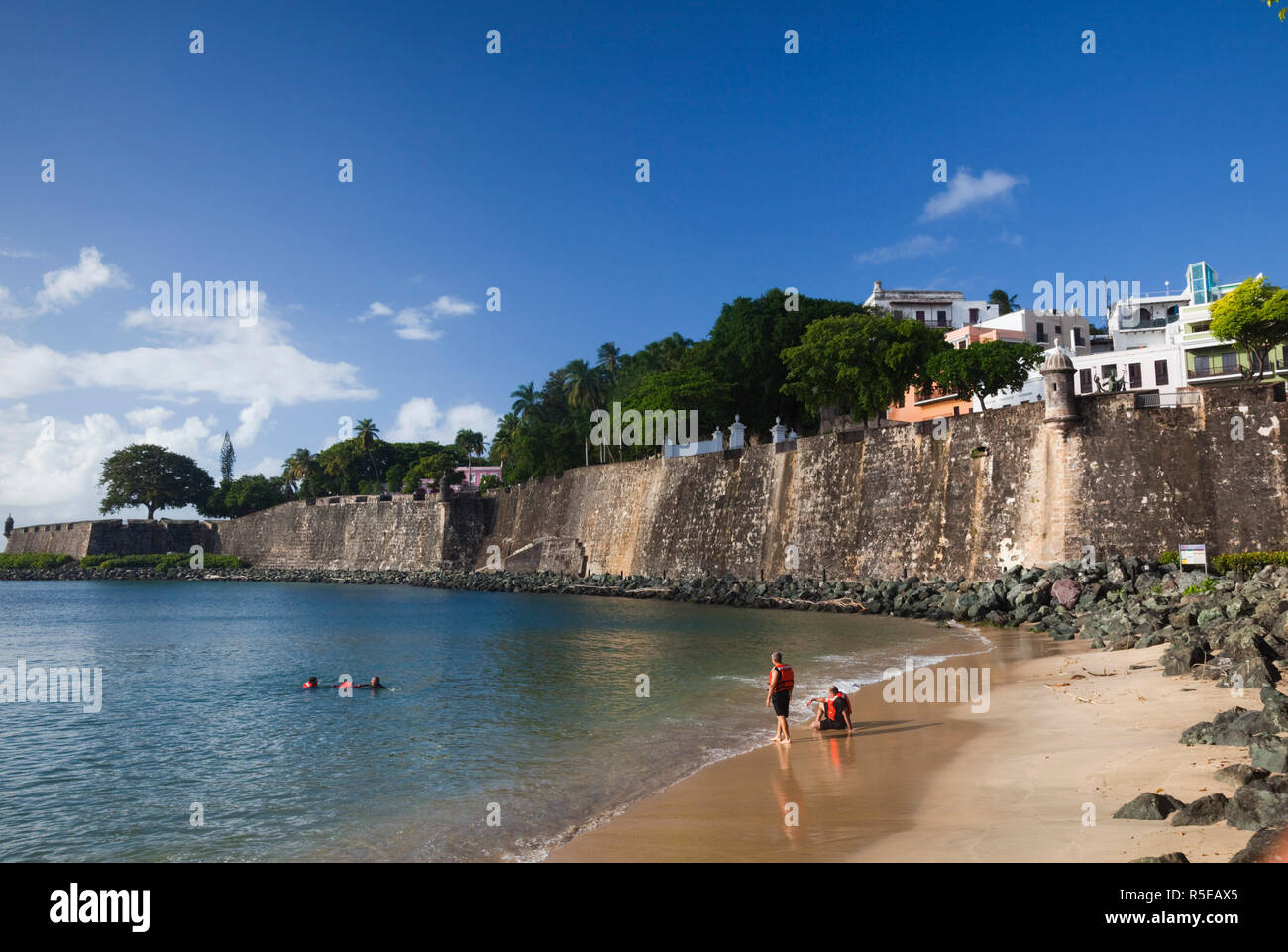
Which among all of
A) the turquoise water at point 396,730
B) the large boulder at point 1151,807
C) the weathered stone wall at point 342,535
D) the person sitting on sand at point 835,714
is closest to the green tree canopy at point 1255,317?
the turquoise water at point 396,730

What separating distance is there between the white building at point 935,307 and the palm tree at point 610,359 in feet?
83.9

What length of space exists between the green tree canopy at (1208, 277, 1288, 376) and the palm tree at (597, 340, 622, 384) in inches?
2130

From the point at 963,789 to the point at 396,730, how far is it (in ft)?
32.2

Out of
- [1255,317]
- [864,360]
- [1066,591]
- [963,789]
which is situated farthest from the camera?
[864,360]

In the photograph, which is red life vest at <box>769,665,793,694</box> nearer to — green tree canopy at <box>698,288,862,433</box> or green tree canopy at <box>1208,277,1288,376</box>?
green tree canopy at <box>1208,277,1288,376</box>

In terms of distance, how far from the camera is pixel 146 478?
313 feet

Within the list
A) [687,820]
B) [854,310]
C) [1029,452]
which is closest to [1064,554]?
[1029,452]

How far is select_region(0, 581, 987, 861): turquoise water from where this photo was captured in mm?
9445

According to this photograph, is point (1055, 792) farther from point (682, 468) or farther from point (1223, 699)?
point (682, 468)

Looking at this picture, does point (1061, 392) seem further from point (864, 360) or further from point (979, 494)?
point (864, 360)

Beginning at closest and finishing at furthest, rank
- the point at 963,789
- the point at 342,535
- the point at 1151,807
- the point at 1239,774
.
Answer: the point at 1151,807
the point at 1239,774
the point at 963,789
the point at 342,535

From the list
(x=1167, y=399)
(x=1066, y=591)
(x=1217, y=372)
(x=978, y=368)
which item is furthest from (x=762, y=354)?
(x=1066, y=591)

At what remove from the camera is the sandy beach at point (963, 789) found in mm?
7172

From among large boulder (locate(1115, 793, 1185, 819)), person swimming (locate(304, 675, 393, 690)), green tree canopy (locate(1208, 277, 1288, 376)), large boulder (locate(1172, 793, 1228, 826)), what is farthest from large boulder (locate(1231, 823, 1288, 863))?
green tree canopy (locate(1208, 277, 1288, 376))
